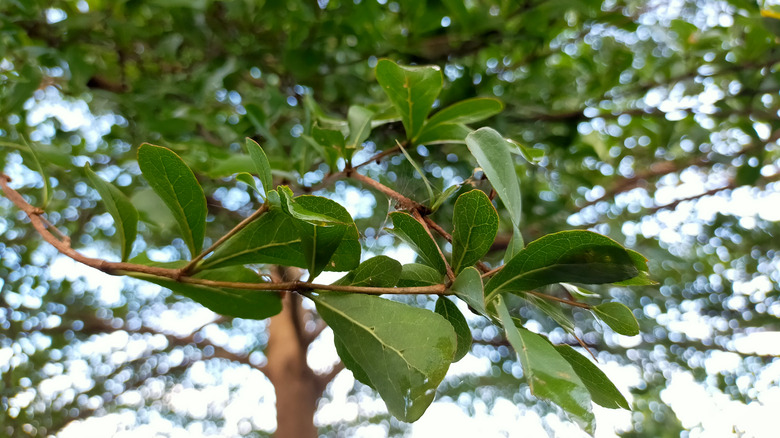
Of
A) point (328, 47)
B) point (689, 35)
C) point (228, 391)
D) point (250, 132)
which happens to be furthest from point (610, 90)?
point (228, 391)

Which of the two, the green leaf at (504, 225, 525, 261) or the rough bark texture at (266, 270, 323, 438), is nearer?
the green leaf at (504, 225, 525, 261)

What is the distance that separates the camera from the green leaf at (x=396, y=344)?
0.31 m

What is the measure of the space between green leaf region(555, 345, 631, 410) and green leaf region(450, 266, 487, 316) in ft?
0.36

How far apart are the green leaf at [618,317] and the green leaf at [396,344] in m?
0.13

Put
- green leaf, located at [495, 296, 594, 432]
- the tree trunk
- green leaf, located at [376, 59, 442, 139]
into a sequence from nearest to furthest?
green leaf, located at [495, 296, 594, 432] < green leaf, located at [376, 59, 442, 139] < the tree trunk

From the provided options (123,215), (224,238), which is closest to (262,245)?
(224,238)

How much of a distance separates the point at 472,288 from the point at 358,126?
0.99ft

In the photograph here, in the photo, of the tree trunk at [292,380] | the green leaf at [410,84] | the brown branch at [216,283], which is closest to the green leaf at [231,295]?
the brown branch at [216,283]

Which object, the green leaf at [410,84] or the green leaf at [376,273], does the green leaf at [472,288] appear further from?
the green leaf at [410,84]

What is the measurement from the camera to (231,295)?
390mm

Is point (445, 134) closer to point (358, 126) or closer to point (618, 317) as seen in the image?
point (358, 126)

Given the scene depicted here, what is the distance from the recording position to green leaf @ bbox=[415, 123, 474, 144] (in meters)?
0.51

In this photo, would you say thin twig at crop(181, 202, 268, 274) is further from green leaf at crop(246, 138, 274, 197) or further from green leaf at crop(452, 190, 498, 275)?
green leaf at crop(452, 190, 498, 275)

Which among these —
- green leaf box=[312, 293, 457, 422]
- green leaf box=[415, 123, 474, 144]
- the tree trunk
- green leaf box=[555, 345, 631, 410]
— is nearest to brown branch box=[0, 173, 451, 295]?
green leaf box=[312, 293, 457, 422]
